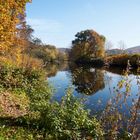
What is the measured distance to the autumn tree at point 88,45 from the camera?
94.5 m

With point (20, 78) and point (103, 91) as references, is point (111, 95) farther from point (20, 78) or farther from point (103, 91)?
point (103, 91)

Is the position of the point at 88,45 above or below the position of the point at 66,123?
above

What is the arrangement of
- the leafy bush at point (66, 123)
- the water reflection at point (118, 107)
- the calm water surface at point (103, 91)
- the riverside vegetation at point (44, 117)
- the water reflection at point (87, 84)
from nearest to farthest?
the water reflection at point (118, 107)
the calm water surface at point (103, 91)
the riverside vegetation at point (44, 117)
the leafy bush at point (66, 123)
the water reflection at point (87, 84)

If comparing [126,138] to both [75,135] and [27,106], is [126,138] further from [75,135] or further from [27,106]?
[27,106]

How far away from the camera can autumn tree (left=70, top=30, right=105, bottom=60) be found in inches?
3720

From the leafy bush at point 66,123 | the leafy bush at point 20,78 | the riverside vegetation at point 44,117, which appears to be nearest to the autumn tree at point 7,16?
the riverside vegetation at point 44,117

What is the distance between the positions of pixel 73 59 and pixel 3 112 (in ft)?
301

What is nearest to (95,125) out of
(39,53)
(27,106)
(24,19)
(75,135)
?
(75,135)

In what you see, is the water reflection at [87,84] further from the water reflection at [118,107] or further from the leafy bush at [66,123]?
the leafy bush at [66,123]

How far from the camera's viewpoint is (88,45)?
9875cm

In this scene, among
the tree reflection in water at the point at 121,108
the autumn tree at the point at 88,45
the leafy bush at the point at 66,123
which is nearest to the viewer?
the tree reflection in water at the point at 121,108

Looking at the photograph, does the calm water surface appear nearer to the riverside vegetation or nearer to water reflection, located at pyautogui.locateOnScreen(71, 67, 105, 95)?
water reflection, located at pyautogui.locateOnScreen(71, 67, 105, 95)

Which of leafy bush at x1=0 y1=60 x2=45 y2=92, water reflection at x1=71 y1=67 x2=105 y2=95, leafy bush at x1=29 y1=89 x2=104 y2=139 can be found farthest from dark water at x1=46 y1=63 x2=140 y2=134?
leafy bush at x1=0 y1=60 x2=45 y2=92

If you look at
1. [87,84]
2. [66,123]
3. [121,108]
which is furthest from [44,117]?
[87,84]
